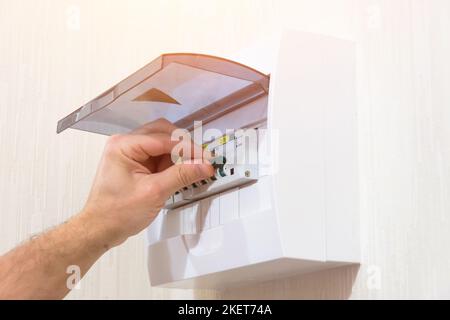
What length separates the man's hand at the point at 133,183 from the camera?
0.70 metres

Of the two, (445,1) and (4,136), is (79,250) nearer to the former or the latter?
(4,136)

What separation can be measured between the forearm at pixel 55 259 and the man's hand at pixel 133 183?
0.04 feet

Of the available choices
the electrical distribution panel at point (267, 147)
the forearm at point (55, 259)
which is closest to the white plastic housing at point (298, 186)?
the electrical distribution panel at point (267, 147)

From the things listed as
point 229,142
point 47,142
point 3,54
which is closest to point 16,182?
point 47,142

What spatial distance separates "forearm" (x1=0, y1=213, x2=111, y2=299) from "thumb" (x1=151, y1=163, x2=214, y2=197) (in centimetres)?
9

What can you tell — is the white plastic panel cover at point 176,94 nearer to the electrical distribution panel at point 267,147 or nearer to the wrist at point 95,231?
the electrical distribution panel at point 267,147

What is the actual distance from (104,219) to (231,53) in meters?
0.27

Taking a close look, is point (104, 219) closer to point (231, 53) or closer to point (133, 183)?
point (133, 183)

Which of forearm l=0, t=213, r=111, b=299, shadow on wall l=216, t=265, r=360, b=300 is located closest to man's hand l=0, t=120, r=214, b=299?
forearm l=0, t=213, r=111, b=299

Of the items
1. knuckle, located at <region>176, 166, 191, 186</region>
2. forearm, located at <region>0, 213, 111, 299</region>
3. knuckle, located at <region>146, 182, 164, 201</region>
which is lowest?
forearm, located at <region>0, 213, 111, 299</region>

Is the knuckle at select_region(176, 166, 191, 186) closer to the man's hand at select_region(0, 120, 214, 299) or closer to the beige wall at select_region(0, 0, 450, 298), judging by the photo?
the man's hand at select_region(0, 120, 214, 299)

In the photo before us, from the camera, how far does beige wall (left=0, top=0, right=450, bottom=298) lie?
59 centimetres

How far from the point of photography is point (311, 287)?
0.69 m

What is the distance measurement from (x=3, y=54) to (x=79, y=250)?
40cm
